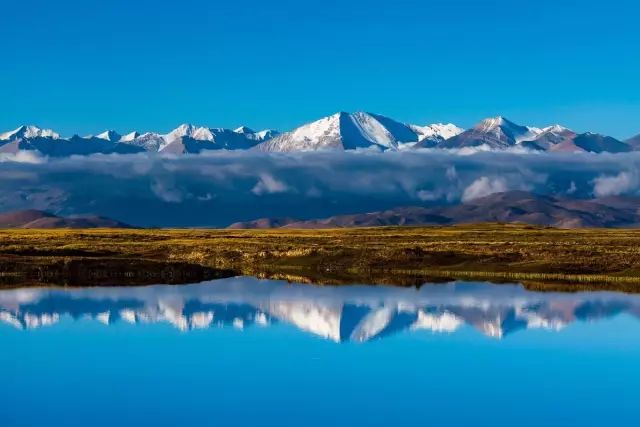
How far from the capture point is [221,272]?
105 m

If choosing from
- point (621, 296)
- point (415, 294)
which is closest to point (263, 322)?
point (415, 294)

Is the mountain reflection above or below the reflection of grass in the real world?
below

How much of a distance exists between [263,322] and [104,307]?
1465 cm

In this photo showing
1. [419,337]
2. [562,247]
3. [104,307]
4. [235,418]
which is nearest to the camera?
[235,418]

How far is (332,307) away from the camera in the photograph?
72.5 m

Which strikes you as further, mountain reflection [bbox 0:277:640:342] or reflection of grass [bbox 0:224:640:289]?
reflection of grass [bbox 0:224:640:289]

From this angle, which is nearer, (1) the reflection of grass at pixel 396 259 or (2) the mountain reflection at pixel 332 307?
(2) the mountain reflection at pixel 332 307

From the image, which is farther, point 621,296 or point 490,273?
point 490,273

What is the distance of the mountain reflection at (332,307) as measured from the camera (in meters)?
65.5

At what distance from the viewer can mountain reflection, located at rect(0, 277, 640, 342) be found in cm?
6550

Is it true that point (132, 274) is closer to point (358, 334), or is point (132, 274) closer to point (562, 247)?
point (358, 334)

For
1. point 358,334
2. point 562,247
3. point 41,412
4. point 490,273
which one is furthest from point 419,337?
point 562,247

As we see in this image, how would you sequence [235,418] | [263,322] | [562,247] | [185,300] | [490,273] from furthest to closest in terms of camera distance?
1. [562,247]
2. [490,273]
3. [185,300]
4. [263,322]
5. [235,418]

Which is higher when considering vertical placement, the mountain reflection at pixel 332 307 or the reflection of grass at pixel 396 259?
the reflection of grass at pixel 396 259
